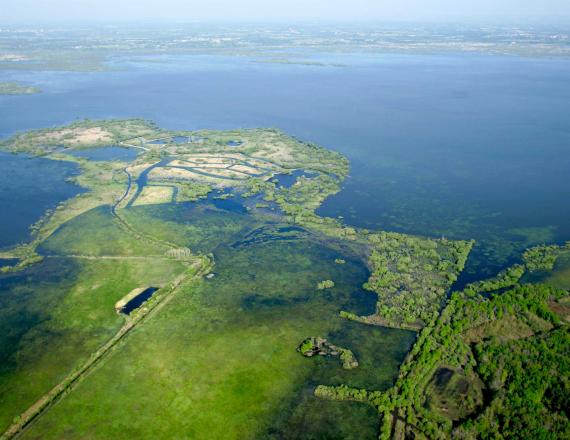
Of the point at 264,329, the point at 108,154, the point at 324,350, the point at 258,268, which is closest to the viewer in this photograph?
the point at 324,350

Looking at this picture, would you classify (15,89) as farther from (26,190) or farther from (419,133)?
(419,133)

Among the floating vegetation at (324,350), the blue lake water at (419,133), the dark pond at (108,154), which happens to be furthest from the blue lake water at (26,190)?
the floating vegetation at (324,350)

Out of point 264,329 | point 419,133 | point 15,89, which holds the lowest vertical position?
point 264,329

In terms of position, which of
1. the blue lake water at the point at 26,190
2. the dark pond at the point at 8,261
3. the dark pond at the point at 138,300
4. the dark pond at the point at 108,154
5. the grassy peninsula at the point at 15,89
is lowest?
the dark pond at the point at 138,300

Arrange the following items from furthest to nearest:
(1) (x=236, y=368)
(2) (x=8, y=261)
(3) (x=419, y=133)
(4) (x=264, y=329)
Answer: (3) (x=419, y=133) < (2) (x=8, y=261) < (4) (x=264, y=329) < (1) (x=236, y=368)

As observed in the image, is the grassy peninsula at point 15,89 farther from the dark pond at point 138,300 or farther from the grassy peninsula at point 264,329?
the dark pond at point 138,300

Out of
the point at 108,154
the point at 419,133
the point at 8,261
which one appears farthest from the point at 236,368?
the point at 419,133
